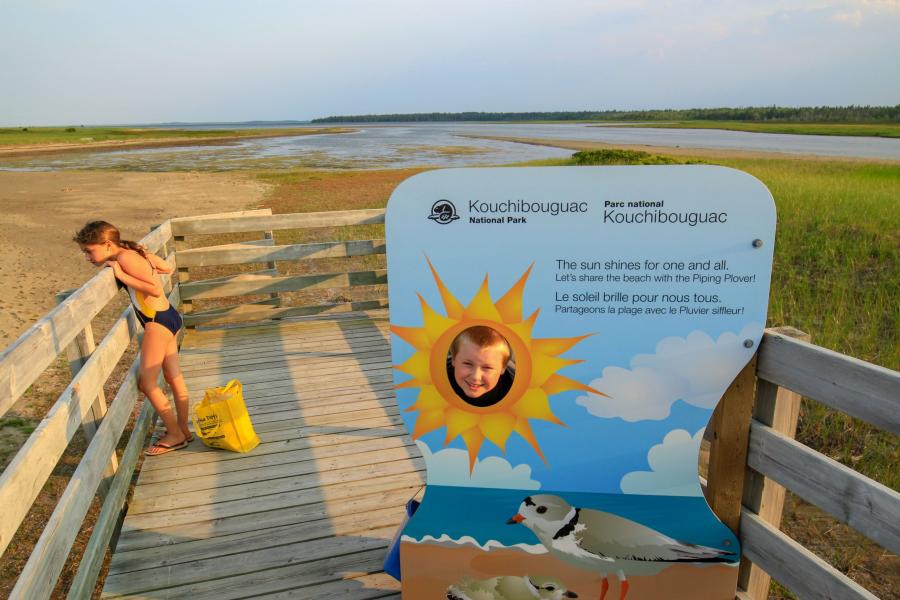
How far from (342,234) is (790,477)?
13307mm

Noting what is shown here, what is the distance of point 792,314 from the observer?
715 cm

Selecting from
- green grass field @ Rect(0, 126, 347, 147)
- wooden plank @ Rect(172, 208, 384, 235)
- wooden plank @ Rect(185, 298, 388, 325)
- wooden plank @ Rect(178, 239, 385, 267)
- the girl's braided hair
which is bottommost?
wooden plank @ Rect(185, 298, 388, 325)

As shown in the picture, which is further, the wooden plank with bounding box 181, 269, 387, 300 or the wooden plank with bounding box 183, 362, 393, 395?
the wooden plank with bounding box 181, 269, 387, 300

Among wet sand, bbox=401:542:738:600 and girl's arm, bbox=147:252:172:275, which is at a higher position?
girl's arm, bbox=147:252:172:275

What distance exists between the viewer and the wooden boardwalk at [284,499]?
2.82 metres

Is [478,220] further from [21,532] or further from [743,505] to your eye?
[21,532]

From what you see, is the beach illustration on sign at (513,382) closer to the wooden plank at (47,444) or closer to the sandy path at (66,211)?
the wooden plank at (47,444)

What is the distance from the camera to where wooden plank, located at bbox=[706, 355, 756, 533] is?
81.7 inches

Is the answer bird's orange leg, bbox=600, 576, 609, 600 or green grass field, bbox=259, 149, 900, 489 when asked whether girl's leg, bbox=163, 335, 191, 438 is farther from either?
green grass field, bbox=259, 149, 900, 489

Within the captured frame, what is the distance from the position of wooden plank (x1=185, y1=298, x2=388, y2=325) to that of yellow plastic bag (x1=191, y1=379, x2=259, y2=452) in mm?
2782

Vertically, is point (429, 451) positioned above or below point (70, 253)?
above

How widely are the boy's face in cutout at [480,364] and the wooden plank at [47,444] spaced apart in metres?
1.46

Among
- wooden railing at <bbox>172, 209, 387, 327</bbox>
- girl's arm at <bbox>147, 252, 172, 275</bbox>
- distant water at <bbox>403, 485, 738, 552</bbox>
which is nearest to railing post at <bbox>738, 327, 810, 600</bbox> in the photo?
distant water at <bbox>403, 485, 738, 552</bbox>

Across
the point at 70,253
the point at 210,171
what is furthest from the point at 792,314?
Answer: the point at 210,171
